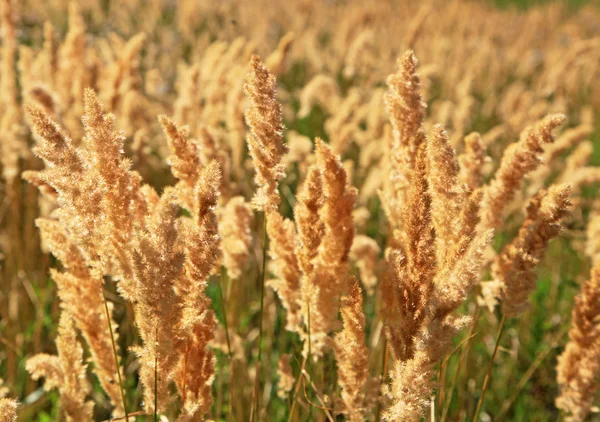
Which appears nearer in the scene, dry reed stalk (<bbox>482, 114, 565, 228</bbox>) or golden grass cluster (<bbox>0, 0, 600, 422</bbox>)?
golden grass cluster (<bbox>0, 0, 600, 422</bbox>)

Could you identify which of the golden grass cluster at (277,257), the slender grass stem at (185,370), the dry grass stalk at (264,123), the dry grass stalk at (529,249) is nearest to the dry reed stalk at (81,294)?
the golden grass cluster at (277,257)

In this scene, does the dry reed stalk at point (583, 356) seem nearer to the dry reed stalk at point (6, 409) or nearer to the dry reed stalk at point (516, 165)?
the dry reed stalk at point (516, 165)

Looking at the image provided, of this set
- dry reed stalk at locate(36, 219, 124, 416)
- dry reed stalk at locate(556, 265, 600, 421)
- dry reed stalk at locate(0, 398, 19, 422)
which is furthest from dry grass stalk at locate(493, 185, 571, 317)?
dry reed stalk at locate(0, 398, 19, 422)

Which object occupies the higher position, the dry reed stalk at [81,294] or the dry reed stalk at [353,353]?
the dry reed stalk at [81,294]

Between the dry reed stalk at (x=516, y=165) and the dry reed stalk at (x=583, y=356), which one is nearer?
the dry reed stalk at (x=516, y=165)

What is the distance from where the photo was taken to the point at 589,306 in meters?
1.95

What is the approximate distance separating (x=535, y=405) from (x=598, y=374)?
5.23ft

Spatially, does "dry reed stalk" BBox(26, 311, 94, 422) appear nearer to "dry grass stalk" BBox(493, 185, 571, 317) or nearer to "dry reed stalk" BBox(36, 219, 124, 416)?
"dry reed stalk" BBox(36, 219, 124, 416)

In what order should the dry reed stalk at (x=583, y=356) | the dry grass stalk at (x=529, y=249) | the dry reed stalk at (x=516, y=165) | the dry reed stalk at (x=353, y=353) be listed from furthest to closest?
the dry reed stalk at (x=583, y=356) → the dry reed stalk at (x=516, y=165) → the dry grass stalk at (x=529, y=249) → the dry reed stalk at (x=353, y=353)

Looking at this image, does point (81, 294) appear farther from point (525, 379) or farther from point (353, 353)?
point (525, 379)

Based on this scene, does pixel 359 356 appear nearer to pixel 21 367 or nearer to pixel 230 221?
pixel 230 221

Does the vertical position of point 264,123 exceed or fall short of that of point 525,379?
it exceeds it

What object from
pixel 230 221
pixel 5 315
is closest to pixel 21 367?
pixel 5 315

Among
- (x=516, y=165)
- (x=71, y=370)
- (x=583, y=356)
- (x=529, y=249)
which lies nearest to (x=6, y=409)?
(x=71, y=370)
